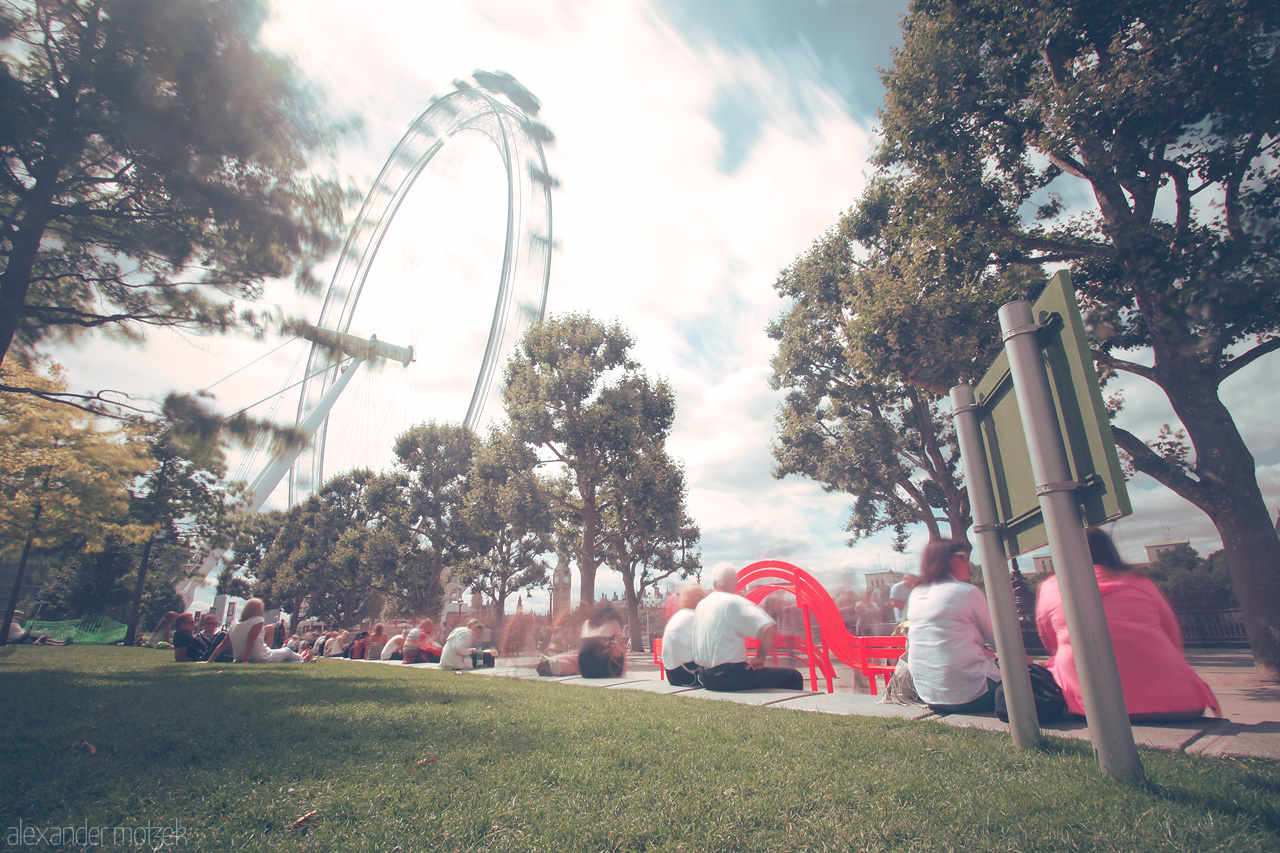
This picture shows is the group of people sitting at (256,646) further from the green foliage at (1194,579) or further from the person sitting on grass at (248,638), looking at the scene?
the green foliage at (1194,579)

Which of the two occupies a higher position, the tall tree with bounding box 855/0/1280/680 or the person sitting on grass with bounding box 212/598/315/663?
the tall tree with bounding box 855/0/1280/680

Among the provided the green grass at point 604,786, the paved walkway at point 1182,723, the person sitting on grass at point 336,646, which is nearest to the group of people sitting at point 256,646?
the person sitting on grass at point 336,646

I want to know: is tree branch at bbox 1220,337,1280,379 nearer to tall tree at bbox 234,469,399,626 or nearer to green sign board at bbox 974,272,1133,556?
green sign board at bbox 974,272,1133,556

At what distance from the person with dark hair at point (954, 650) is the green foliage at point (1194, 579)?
37.4 ft

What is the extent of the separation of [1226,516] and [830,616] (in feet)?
17.1

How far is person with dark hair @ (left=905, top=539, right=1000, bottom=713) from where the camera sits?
3.79 metres

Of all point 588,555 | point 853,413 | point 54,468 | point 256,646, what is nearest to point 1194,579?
point 853,413

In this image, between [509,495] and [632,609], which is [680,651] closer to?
[509,495]

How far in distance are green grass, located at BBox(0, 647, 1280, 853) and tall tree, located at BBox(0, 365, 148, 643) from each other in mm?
12223

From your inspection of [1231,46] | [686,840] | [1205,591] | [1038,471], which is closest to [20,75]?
[686,840]

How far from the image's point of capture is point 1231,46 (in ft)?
21.4

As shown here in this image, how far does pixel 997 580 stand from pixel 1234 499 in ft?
23.2

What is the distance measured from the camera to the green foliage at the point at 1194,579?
14.2 metres

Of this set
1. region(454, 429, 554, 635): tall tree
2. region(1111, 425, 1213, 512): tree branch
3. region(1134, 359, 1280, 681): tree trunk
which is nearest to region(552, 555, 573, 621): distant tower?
region(454, 429, 554, 635): tall tree
